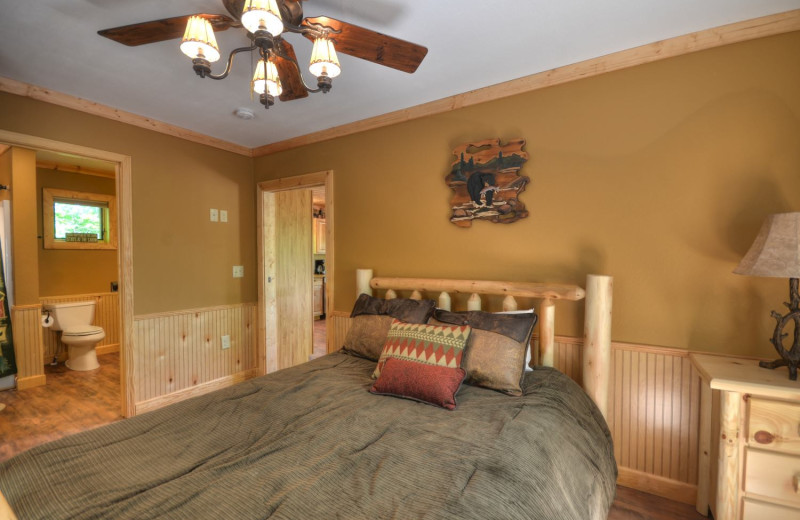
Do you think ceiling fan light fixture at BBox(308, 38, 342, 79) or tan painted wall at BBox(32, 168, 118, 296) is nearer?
ceiling fan light fixture at BBox(308, 38, 342, 79)

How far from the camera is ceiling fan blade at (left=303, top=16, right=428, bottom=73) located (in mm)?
1343

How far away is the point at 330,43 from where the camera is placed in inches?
54.1

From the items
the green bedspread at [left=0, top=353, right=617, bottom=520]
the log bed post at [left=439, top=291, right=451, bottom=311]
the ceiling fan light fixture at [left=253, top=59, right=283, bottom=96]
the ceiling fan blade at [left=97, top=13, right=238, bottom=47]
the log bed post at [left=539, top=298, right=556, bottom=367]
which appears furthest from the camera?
the log bed post at [left=439, top=291, right=451, bottom=311]

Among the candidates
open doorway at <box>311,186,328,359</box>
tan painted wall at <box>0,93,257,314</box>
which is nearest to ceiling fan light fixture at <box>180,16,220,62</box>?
tan painted wall at <box>0,93,257,314</box>

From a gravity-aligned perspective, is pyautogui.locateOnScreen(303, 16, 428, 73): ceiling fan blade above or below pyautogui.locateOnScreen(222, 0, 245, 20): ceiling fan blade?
below

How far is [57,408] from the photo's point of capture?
10.1 ft

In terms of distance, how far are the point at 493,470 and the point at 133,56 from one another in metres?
2.72

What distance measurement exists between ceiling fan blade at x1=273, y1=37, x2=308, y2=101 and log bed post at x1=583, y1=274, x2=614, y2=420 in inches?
70.8

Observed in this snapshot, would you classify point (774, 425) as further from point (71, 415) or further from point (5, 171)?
point (5, 171)

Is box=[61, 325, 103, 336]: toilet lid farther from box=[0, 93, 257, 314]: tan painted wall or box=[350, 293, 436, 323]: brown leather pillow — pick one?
box=[350, 293, 436, 323]: brown leather pillow

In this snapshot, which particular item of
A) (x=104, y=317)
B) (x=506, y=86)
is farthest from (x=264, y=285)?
(x=506, y=86)

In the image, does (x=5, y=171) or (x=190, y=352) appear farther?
(x=5, y=171)

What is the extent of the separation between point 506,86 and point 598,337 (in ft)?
5.39

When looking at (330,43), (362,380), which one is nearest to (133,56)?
(330,43)
